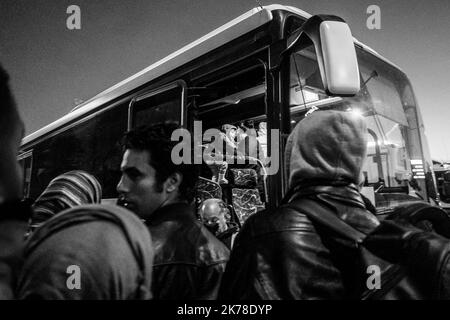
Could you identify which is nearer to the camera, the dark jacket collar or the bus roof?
the dark jacket collar

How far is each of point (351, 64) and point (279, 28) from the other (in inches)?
31.1

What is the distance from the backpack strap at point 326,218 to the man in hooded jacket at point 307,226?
25 mm

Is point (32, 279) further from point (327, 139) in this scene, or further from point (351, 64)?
point (351, 64)

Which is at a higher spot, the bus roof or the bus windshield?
the bus roof

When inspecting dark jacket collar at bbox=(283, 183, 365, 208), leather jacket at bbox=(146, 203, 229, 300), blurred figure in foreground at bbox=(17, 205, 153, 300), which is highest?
dark jacket collar at bbox=(283, 183, 365, 208)

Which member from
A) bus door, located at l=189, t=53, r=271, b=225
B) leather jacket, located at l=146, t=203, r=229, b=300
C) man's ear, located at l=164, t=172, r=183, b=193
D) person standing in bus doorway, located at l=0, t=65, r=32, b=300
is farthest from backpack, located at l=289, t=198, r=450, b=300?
bus door, located at l=189, t=53, r=271, b=225

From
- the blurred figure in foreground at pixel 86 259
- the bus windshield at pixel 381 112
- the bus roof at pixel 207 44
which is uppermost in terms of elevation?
the bus roof at pixel 207 44

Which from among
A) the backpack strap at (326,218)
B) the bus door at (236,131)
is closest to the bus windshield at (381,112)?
the bus door at (236,131)

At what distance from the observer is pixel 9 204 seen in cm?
61

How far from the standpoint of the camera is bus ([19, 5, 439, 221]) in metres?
2.50

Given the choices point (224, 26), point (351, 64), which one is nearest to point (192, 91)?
point (224, 26)

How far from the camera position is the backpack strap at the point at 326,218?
4.60 ft

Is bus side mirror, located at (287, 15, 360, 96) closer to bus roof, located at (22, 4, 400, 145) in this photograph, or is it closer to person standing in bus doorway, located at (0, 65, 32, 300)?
bus roof, located at (22, 4, 400, 145)

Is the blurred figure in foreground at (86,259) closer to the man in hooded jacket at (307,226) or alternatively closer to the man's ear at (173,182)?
the man in hooded jacket at (307,226)
